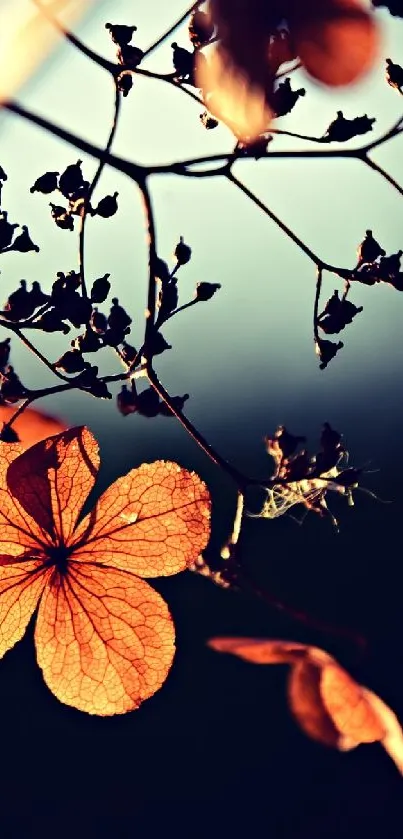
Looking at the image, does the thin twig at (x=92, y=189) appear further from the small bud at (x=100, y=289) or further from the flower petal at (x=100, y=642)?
the flower petal at (x=100, y=642)

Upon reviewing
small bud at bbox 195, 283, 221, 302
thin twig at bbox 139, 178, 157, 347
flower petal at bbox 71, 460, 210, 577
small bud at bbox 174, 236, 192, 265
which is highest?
small bud at bbox 174, 236, 192, 265

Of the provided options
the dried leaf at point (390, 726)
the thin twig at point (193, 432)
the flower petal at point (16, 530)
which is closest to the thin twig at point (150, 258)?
the thin twig at point (193, 432)

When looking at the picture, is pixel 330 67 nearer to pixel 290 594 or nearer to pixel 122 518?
pixel 122 518

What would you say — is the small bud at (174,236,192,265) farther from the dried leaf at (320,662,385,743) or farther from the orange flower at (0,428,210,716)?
the dried leaf at (320,662,385,743)

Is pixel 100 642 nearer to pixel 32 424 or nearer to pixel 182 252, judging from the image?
pixel 32 424

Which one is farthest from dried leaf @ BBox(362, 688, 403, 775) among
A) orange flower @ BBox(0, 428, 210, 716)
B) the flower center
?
the flower center

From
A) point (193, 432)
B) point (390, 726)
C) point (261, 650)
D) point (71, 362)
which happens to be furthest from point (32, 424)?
point (390, 726)
